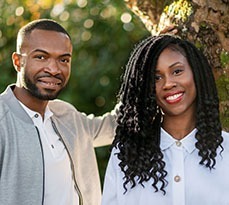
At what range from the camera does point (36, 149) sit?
3.17 metres

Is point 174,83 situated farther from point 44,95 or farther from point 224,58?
point 44,95

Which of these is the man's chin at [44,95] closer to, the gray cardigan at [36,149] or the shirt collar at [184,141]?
the gray cardigan at [36,149]

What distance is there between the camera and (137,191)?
2732 mm

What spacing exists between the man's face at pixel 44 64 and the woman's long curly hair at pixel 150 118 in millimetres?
543

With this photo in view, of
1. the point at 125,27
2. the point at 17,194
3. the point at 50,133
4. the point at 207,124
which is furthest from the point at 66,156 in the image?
the point at 125,27

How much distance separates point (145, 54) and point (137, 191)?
0.59m

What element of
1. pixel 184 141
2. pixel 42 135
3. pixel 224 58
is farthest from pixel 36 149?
pixel 224 58

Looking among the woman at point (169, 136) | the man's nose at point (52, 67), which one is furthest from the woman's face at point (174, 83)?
the man's nose at point (52, 67)

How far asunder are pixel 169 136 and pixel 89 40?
4.18 m

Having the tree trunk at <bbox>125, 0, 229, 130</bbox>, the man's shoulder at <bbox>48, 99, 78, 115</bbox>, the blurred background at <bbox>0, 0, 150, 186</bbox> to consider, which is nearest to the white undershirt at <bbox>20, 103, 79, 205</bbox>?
the man's shoulder at <bbox>48, 99, 78, 115</bbox>

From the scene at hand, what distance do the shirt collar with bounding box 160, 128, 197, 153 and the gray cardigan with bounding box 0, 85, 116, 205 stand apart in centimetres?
69

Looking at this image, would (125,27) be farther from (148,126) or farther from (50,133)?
(148,126)

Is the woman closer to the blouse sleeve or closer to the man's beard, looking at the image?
the blouse sleeve

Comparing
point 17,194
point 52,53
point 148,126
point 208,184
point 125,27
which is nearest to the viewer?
point 208,184
